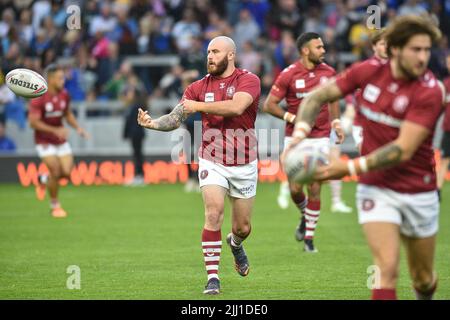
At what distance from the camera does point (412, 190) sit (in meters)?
7.63

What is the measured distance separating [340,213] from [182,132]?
6.95 meters

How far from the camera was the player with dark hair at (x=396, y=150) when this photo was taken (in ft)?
24.1

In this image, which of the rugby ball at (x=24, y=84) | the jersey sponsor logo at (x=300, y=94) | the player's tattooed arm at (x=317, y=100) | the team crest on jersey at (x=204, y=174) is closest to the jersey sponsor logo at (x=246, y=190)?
the team crest on jersey at (x=204, y=174)

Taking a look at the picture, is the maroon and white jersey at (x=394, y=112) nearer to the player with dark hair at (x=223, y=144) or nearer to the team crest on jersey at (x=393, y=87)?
the team crest on jersey at (x=393, y=87)

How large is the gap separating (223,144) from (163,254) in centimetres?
330

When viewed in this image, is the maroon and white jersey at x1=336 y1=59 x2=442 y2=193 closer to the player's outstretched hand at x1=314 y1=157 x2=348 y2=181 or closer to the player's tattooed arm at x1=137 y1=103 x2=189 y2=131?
the player's outstretched hand at x1=314 y1=157 x2=348 y2=181

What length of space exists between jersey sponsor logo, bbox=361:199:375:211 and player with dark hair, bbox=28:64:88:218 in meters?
11.2

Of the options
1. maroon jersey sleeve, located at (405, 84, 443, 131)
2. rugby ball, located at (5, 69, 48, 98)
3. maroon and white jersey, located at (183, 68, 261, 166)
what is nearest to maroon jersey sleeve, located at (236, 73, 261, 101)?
maroon and white jersey, located at (183, 68, 261, 166)

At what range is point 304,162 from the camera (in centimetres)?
724

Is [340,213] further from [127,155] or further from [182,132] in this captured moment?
[127,155]

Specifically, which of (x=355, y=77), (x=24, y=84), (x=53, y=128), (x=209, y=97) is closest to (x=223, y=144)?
(x=209, y=97)

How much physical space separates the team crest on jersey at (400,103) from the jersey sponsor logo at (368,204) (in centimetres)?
73

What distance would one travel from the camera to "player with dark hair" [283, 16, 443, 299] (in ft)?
24.1

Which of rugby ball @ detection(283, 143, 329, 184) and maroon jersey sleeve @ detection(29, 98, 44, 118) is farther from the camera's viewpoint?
maroon jersey sleeve @ detection(29, 98, 44, 118)
